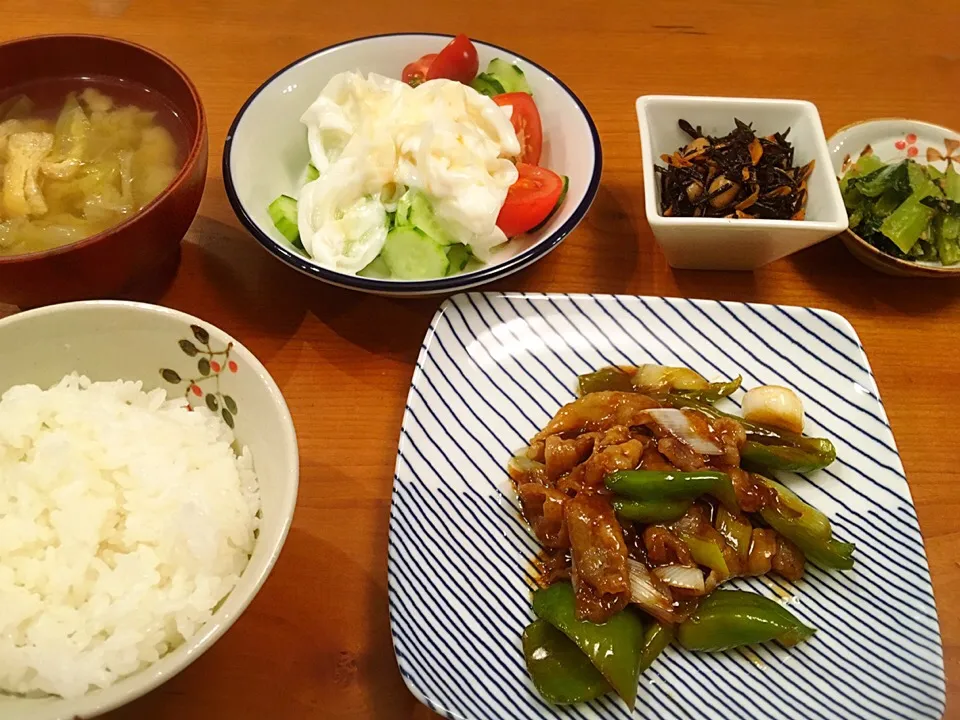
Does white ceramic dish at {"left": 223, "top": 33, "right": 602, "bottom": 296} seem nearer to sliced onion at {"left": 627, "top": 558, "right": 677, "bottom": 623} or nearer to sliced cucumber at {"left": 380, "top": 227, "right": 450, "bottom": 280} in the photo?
sliced cucumber at {"left": 380, "top": 227, "right": 450, "bottom": 280}

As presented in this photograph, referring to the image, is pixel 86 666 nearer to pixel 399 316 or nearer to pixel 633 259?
pixel 399 316

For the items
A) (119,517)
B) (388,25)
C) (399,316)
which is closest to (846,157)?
(399,316)

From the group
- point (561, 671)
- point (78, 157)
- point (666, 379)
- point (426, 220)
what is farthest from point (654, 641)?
point (78, 157)

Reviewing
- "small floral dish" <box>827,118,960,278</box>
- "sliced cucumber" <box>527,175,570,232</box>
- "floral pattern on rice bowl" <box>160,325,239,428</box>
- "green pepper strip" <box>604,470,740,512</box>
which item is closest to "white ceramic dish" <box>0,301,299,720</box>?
"floral pattern on rice bowl" <box>160,325,239,428</box>

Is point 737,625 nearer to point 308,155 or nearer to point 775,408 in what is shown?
point 775,408

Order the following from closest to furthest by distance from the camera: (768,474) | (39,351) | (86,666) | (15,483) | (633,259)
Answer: (86,666), (15,483), (39,351), (768,474), (633,259)
